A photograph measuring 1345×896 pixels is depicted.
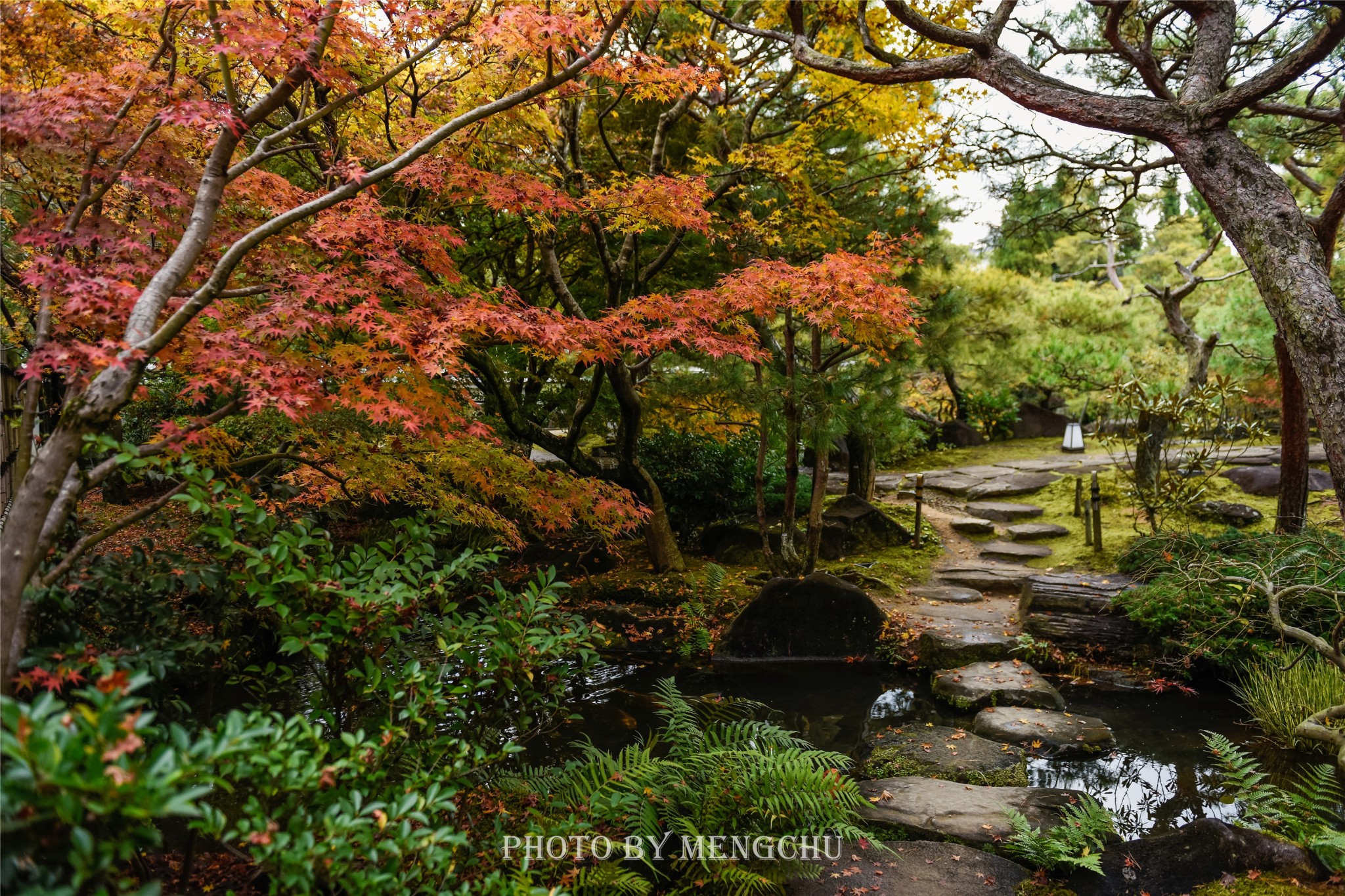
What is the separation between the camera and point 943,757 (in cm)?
462

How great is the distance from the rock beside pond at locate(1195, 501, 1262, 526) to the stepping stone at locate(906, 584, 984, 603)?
2899 mm

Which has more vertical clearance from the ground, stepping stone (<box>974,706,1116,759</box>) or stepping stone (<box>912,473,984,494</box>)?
stepping stone (<box>912,473,984,494</box>)

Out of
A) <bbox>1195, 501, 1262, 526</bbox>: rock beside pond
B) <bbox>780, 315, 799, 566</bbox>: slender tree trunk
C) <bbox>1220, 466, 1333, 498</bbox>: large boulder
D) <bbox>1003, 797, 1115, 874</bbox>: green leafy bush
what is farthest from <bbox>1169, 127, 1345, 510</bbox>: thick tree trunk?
<bbox>1220, 466, 1333, 498</bbox>: large boulder

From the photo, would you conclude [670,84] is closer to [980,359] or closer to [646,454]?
[646,454]

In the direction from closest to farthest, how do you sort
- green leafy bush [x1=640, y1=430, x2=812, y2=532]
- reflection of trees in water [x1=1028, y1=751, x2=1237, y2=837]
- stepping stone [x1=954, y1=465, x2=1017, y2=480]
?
reflection of trees in water [x1=1028, y1=751, x2=1237, y2=837]
green leafy bush [x1=640, y1=430, x2=812, y2=532]
stepping stone [x1=954, y1=465, x2=1017, y2=480]

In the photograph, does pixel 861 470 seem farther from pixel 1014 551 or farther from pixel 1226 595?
pixel 1226 595

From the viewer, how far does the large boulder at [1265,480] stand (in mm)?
9320

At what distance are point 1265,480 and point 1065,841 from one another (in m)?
8.39

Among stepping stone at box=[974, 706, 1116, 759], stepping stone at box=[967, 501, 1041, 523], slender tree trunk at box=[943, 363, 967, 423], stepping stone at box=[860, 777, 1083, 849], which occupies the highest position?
slender tree trunk at box=[943, 363, 967, 423]

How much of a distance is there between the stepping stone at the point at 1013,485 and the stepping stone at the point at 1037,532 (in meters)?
1.47

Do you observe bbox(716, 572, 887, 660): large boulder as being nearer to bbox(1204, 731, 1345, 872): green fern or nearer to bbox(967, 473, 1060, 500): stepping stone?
bbox(1204, 731, 1345, 872): green fern

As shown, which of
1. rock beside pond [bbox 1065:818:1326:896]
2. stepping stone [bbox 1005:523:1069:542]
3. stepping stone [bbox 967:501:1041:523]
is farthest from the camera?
stepping stone [bbox 967:501:1041:523]

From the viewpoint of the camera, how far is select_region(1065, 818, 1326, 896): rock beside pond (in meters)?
3.08

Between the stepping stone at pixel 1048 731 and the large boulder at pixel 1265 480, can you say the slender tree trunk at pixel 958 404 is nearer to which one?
the large boulder at pixel 1265 480
